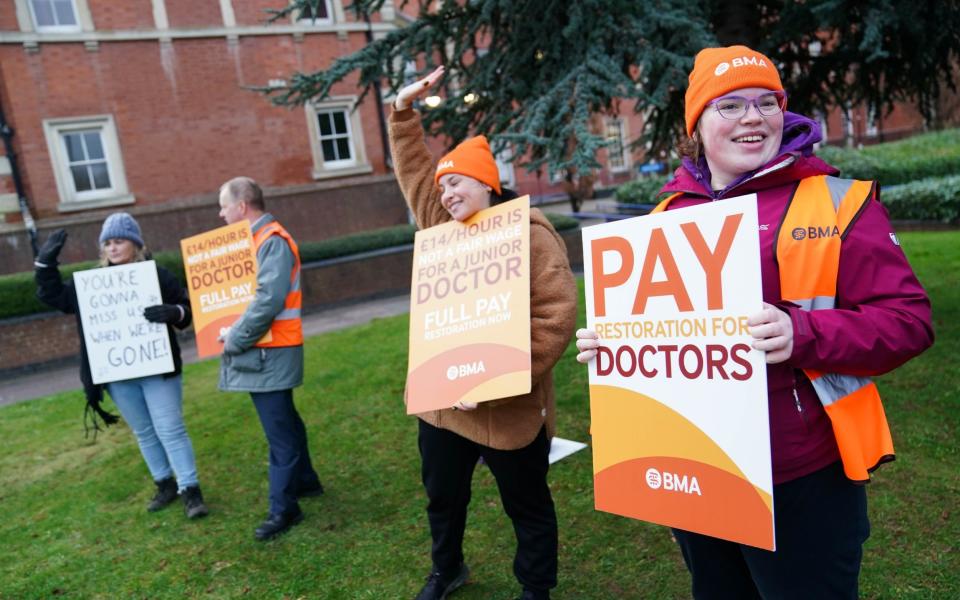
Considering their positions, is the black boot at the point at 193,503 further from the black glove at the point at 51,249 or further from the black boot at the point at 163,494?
the black glove at the point at 51,249

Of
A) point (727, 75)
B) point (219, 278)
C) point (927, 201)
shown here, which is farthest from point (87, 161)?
point (927, 201)

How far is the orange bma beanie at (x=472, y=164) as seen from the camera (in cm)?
269

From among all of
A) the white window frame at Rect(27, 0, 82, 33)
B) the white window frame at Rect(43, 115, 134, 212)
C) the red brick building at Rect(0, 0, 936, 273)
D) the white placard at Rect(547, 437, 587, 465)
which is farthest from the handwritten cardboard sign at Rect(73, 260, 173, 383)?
the white window frame at Rect(27, 0, 82, 33)

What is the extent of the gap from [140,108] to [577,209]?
12976mm

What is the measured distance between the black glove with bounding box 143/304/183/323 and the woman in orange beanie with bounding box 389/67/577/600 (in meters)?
2.10

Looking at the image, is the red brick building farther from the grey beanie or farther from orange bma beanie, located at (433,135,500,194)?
orange bma beanie, located at (433,135,500,194)

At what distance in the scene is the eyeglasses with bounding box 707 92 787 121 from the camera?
5.78ft

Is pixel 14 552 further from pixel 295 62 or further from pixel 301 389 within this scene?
pixel 295 62

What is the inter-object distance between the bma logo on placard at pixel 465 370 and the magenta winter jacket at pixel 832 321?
1.11 metres

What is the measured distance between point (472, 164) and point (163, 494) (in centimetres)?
360

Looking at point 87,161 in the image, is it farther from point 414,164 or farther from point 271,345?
point 414,164

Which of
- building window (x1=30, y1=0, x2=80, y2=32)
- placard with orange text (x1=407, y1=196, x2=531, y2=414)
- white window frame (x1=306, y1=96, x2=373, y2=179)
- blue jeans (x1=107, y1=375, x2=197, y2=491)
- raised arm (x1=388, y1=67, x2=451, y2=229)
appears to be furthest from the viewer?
white window frame (x1=306, y1=96, x2=373, y2=179)

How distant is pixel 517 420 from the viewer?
8.87 ft

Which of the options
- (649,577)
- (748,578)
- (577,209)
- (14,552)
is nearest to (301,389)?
(14,552)
